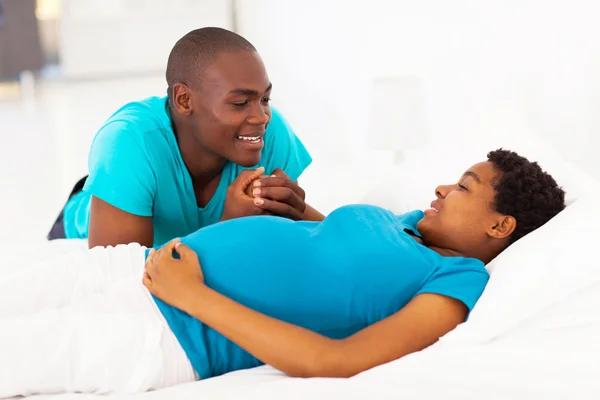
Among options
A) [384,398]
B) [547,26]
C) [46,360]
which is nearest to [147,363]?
[46,360]

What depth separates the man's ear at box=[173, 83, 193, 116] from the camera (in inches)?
72.8

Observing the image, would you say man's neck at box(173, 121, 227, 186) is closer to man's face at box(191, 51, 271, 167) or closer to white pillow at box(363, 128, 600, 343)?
man's face at box(191, 51, 271, 167)

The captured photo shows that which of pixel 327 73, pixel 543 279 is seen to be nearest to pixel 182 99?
pixel 543 279

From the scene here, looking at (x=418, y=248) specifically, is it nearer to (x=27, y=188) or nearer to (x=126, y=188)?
(x=126, y=188)

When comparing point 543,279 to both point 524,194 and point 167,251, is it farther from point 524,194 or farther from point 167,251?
point 167,251

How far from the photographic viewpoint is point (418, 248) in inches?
53.3

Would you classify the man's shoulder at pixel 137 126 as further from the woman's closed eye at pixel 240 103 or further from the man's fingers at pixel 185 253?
the man's fingers at pixel 185 253

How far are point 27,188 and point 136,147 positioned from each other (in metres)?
1.83

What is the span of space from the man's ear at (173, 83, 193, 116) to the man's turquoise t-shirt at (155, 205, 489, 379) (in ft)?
1.93

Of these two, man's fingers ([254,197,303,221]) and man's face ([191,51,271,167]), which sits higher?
man's face ([191,51,271,167])

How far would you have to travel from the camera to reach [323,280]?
4.31ft

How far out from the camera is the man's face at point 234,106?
5.83 ft

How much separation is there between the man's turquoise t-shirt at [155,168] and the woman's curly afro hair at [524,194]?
2.45 ft

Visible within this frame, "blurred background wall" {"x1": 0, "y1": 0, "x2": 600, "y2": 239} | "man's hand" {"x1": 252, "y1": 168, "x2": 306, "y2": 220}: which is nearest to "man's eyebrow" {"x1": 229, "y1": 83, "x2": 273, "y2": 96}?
"man's hand" {"x1": 252, "y1": 168, "x2": 306, "y2": 220}
